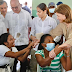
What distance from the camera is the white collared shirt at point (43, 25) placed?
3.70 ft

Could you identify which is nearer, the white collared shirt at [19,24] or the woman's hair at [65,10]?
the woman's hair at [65,10]

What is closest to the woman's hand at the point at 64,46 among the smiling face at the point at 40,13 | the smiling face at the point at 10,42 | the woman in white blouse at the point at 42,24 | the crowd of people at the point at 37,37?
the crowd of people at the point at 37,37

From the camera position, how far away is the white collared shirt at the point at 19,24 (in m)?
1.12

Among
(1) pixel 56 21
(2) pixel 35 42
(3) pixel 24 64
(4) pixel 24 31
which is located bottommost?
(3) pixel 24 64

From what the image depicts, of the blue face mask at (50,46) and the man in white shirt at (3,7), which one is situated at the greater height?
the man in white shirt at (3,7)

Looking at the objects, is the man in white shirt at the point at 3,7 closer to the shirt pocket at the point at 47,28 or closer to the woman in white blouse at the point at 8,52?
the woman in white blouse at the point at 8,52

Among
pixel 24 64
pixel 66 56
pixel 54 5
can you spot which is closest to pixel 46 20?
Answer: pixel 54 5

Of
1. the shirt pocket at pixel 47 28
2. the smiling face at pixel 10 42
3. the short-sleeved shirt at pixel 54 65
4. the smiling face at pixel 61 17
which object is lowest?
the short-sleeved shirt at pixel 54 65

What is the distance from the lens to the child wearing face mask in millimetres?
966

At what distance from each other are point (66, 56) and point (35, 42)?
321 millimetres

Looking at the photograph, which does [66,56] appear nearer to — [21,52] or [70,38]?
[70,38]

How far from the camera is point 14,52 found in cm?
105

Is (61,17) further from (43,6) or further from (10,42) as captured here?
(10,42)

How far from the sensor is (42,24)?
3.79 feet
